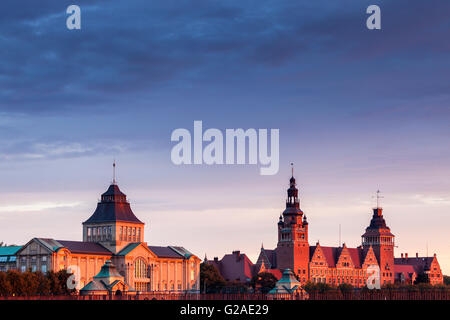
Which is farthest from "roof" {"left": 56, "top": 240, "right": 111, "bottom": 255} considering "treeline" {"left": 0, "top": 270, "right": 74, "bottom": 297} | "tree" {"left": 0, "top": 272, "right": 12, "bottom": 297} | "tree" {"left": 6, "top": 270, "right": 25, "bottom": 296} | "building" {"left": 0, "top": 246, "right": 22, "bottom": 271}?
"tree" {"left": 0, "top": 272, "right": 12, "bottom": 297}

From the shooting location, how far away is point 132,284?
19675 centimetres

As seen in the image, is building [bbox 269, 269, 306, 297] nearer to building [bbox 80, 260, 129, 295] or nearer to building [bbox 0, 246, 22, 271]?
building [bbox 80, 260, 129, 295]

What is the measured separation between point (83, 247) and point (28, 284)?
41.4 m

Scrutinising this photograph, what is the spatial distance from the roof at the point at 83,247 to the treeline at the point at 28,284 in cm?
2221

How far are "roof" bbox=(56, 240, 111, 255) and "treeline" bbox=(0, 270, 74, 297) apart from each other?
72.9 feet

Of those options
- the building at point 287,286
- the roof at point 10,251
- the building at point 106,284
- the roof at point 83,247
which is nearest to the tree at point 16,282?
the building at point 106,284

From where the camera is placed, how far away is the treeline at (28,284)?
148 meters

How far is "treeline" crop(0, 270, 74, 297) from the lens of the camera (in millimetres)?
148500

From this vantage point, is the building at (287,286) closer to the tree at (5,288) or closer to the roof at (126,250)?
the roof at (126,250)

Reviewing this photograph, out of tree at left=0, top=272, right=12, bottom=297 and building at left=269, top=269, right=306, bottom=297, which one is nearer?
tree at left=0, top=272, right=12, bottom=297
